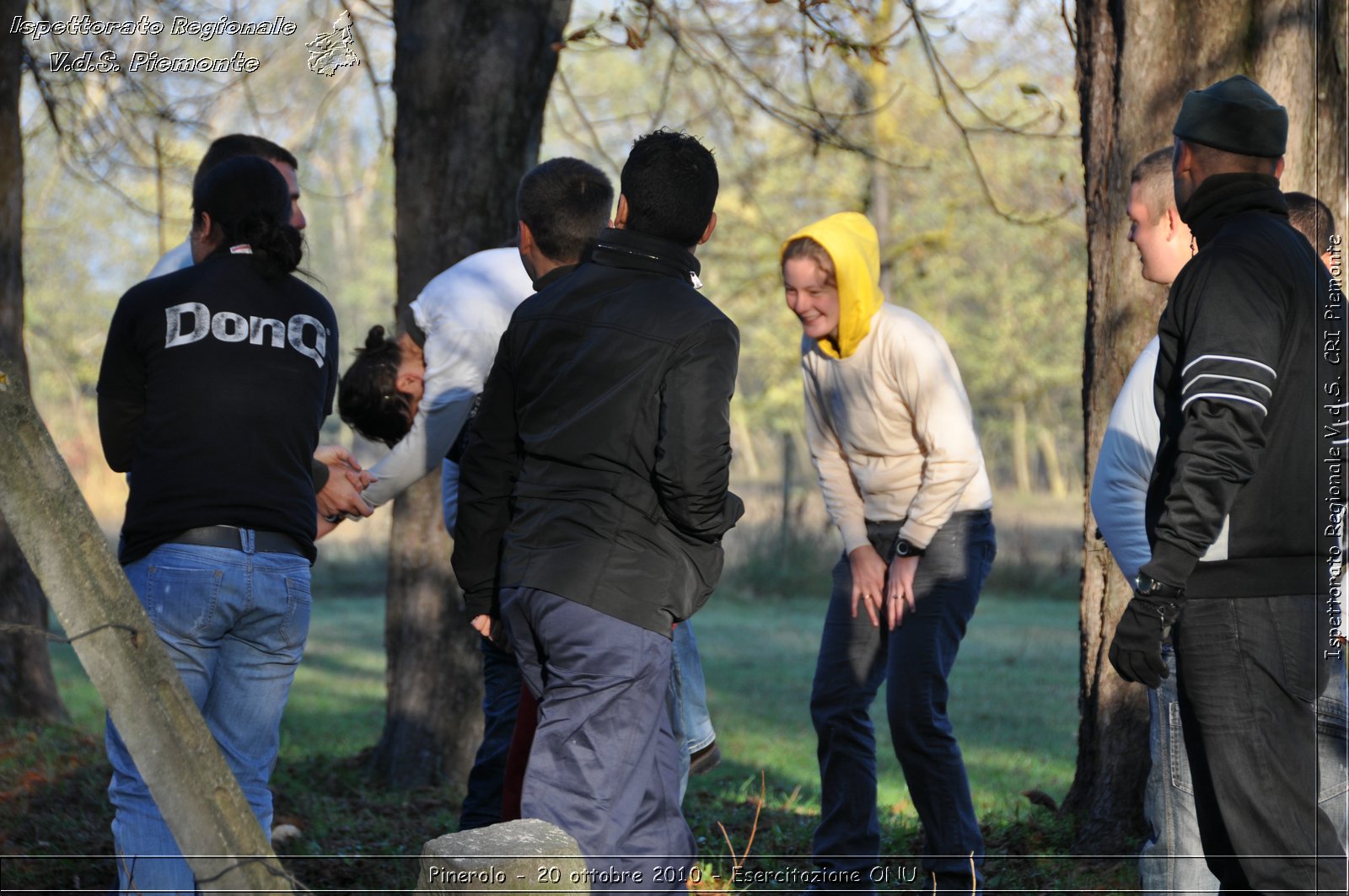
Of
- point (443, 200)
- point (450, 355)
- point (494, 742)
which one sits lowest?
point (494, 742)

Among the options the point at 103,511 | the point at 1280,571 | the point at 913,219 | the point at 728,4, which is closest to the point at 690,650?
the point at 1280,571

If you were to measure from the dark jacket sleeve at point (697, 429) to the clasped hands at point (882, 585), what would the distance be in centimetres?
143

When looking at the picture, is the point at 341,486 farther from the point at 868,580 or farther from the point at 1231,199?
the point at 1231,199

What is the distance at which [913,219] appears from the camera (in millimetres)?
29812

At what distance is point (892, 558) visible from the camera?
4.42m

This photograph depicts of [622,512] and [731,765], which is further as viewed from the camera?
[731,765]

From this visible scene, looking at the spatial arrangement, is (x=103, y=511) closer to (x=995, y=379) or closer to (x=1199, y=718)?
(x=1199, y=718)

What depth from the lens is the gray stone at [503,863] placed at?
218 cm

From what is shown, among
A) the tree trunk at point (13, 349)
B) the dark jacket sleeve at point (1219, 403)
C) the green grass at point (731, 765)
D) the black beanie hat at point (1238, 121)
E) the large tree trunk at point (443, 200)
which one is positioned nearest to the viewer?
the dark jacket sleeve at point (1219, 403)

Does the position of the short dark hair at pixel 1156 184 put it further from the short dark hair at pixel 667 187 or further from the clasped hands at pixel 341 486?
the clasped hands at pixel 341 486

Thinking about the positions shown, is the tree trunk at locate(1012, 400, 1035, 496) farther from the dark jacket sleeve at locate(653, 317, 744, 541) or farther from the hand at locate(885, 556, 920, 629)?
the dark jacket sleeve at locate(653, 317, 744, 541)

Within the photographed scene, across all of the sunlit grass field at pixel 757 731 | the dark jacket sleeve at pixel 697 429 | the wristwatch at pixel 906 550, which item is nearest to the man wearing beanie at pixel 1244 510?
the dark jacket sleeve at pixel 697 429

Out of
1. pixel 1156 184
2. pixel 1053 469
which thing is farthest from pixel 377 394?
pixel 1053 469

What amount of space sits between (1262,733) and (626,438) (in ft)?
5.08
